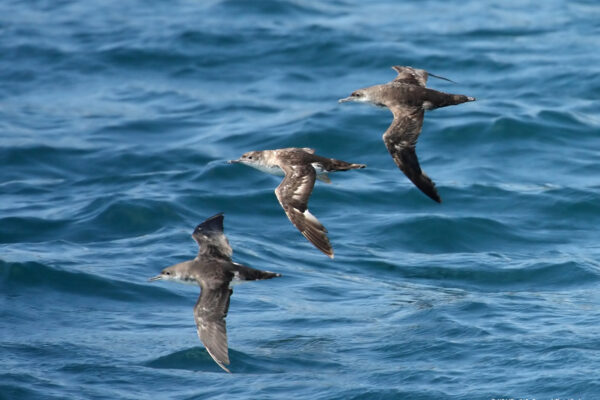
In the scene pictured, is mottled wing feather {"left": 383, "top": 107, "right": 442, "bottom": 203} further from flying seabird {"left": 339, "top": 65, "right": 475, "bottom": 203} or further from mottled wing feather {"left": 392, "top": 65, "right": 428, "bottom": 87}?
mottled wing feather {"left": 392, "top": 65, "right": 428, "bottom": 87}

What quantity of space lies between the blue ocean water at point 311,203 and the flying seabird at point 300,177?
5.38 ft

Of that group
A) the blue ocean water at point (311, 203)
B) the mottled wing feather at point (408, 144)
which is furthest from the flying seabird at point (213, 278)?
the mottled wing feather at point (408, 144)

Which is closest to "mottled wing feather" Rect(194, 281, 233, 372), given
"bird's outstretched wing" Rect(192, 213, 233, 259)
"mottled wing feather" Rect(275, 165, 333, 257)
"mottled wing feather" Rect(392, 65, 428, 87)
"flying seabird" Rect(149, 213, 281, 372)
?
"flying seabird" Rect(149, 213, 281, 372)

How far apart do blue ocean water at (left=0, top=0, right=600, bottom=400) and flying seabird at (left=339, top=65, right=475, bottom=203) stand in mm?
1847

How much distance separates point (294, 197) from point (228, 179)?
6627 mm

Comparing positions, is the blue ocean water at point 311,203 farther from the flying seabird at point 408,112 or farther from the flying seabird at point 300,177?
the flying seabird at point 408,112

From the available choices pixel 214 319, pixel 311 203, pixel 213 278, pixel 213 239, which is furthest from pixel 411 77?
pixel 214 319

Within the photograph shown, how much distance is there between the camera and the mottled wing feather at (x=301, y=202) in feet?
33.9

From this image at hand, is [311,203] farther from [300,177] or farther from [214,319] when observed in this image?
[214,319]

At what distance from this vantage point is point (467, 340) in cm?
1174

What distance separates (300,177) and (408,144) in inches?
53.8

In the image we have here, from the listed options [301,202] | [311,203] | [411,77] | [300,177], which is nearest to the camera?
[301,202]

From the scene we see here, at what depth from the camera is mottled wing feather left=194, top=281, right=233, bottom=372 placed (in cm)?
984

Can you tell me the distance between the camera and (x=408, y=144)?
462 inches
